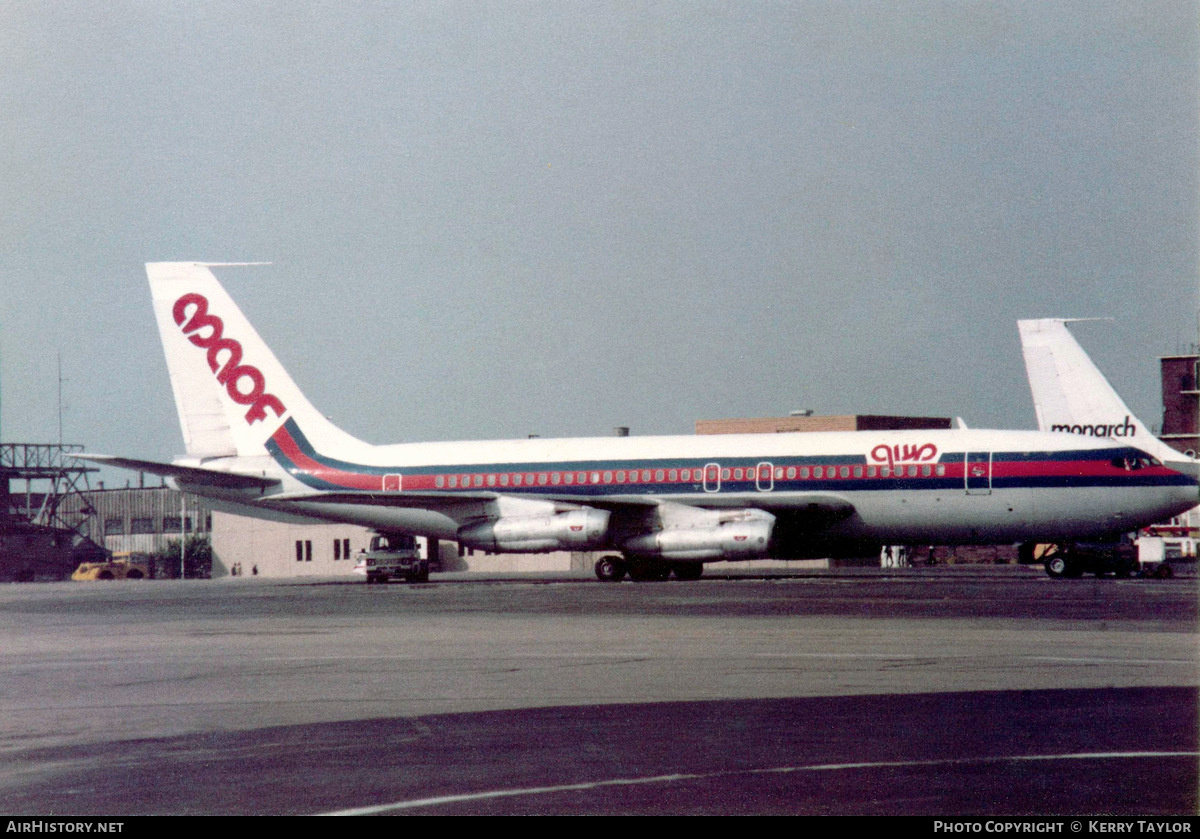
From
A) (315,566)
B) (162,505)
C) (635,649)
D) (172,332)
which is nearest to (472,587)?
(172,332)

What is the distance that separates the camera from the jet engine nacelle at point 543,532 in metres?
48.0

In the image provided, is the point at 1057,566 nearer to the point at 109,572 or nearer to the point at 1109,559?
the point at 1109,559

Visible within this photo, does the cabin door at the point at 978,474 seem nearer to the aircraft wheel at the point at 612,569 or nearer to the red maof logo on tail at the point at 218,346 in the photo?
the aircraft wheel at the point at 612,569

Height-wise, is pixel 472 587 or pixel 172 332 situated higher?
pixel 172 332

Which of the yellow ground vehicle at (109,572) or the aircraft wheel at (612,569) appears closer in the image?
the aircraft wheel at (612,569)

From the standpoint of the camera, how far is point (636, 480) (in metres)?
49.7

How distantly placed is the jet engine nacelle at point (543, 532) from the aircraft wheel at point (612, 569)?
1.64 metres

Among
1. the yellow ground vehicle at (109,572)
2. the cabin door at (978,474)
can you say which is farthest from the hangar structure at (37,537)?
the cabin door at (978,474)

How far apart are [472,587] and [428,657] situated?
26.1 m

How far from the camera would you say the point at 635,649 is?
69.9ft

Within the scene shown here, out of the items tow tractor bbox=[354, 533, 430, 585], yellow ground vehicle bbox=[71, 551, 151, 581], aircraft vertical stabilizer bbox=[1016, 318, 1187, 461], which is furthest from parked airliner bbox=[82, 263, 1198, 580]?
yellow ground vehicle bbox=[71, 551, 151, 581]

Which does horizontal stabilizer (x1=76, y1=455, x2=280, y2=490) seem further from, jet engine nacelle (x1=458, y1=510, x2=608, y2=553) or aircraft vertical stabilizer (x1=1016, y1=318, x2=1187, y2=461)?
aircraft vertical stabilizer (x1=1016, y1=318, x2=1187, y2=461)

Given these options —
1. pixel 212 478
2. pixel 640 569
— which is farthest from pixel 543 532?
pixel 212 478
